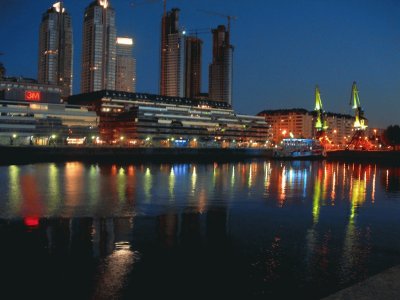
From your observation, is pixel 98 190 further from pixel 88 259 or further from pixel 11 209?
pixel 88 259

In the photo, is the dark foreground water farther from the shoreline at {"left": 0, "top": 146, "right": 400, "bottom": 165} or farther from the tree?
the tree

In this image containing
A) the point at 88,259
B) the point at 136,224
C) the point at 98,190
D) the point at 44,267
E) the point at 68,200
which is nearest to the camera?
the point at 44,267

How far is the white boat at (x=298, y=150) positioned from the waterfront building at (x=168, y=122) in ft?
144

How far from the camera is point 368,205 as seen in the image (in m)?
23.4

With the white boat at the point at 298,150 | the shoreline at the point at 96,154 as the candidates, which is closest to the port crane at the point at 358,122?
the white boat at the point at 298,150

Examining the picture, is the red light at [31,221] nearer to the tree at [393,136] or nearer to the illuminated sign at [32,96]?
the illuminated sign at [32,96]

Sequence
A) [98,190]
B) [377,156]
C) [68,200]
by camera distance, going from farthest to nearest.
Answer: [377,156], [98,190], [68,200]

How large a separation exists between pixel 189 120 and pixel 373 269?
5730 inches

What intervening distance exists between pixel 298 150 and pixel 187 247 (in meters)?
95.7

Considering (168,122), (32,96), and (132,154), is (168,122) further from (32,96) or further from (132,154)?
(132,154)

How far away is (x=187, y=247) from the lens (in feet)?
42.2

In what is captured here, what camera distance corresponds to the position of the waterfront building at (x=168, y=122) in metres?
141

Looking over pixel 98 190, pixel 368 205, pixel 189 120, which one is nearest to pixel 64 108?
pixel 189 120

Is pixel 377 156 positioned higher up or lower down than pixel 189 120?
lower down
